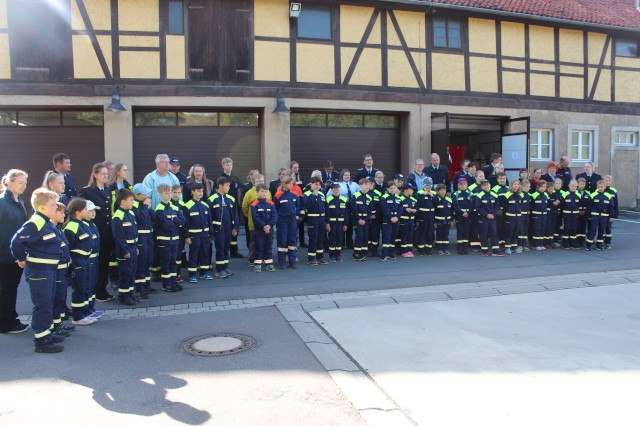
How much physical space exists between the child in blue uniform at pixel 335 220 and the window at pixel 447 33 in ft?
27.6

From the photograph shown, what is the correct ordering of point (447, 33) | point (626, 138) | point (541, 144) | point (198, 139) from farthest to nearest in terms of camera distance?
1. point (626, 138)
2. point (541, 144)
3. point (447, 33)
4. point (198, 139)

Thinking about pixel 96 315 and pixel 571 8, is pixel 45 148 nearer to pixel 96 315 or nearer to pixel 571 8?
pixel 96 315

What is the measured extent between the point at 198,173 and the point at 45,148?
7.55m

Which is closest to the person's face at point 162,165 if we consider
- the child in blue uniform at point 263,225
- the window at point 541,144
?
the child in blue uniform at point 263,225

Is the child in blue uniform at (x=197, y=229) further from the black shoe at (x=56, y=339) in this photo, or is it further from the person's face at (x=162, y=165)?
the black shoe at (x=56, y=339)

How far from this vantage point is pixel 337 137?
1591 centimetres

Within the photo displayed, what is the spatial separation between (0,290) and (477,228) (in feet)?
29.5

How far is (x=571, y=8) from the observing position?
59.5 feet

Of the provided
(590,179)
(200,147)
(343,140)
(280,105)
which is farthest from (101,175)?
(590,179)

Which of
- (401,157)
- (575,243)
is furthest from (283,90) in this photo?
(575,243)

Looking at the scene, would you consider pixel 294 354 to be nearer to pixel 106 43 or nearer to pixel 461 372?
pixel 461 372

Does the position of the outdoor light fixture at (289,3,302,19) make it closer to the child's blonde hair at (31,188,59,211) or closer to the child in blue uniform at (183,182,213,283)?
the child in blue uniform at (183,182,213,283)

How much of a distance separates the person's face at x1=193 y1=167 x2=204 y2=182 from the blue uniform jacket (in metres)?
3.69

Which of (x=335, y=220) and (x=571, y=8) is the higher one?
(x=571, y=8)
